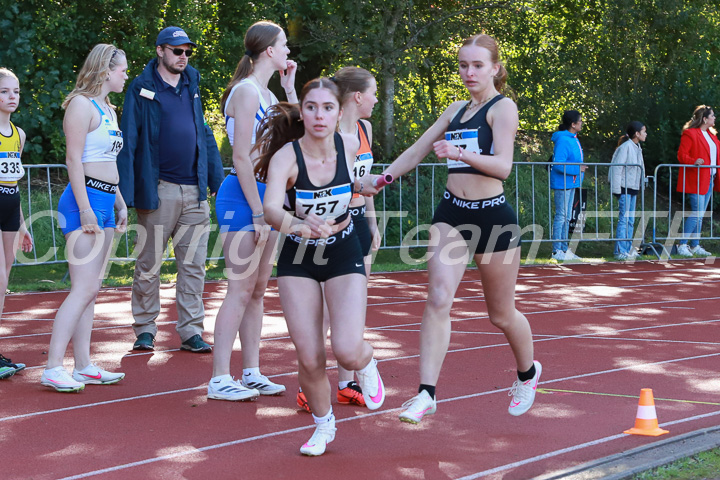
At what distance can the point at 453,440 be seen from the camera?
15.9ft

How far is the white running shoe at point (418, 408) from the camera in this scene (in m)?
4.65

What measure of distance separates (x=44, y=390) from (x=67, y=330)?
0.51 m

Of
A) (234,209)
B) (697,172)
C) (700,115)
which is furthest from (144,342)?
(700,115)

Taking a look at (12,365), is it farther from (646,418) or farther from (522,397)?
(646,418)

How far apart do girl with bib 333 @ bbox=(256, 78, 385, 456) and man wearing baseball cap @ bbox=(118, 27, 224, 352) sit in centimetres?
254

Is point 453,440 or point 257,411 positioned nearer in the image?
point 453,440

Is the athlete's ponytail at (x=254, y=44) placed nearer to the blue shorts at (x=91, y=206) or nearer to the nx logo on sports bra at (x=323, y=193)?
the blue shorts at (x=91, y=206)

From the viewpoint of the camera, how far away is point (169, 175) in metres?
7.09

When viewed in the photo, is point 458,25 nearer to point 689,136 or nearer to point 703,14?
point 689,136

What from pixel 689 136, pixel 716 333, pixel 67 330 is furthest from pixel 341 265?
pixel 689 136

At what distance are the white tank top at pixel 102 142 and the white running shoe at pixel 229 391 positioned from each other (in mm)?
1594

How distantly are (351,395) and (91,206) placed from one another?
201cm

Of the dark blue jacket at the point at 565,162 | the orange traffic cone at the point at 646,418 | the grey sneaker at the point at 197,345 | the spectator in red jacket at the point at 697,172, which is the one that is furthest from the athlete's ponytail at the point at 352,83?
the spectator in red jacket at the point at 697,172

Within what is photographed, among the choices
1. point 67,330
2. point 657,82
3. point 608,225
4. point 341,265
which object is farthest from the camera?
point 657,82
